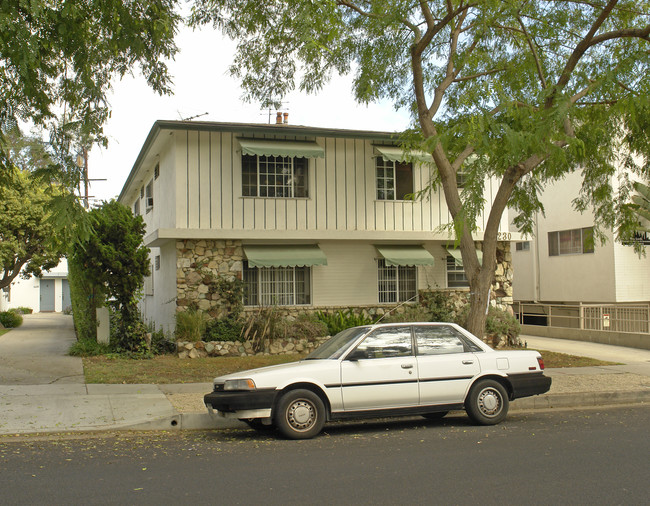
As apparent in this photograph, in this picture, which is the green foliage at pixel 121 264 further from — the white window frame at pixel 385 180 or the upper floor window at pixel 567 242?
the upper floor window at pixel 567 242

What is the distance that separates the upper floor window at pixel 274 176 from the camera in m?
17.5

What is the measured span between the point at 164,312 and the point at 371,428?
1116cm

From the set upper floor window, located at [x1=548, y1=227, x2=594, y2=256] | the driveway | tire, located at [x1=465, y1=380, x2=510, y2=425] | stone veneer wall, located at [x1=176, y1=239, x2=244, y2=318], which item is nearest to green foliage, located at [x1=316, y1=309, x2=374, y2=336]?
stone veneer wall, located at [x1=176, y1=239, x2=244, y2=318]

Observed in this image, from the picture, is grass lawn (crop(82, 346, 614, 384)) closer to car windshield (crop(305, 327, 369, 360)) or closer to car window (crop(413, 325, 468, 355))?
car windshield (crop(305, 327, 369, 360))

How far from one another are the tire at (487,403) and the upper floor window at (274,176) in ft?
32.4

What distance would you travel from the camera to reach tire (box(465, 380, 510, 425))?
897 cm

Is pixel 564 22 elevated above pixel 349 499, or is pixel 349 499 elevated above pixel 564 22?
pixel 564 22

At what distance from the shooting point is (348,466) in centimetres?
687

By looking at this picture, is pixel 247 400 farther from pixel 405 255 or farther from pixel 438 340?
pixel 405 255

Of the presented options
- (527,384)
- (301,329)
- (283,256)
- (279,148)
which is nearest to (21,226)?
(283,256)

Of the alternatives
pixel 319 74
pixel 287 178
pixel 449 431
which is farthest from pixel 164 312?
pixel 449 431

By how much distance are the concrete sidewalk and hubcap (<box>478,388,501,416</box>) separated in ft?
6.03

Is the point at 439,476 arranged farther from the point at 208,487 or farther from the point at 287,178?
the point at 287,178

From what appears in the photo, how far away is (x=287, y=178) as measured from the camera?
17.8 meters
